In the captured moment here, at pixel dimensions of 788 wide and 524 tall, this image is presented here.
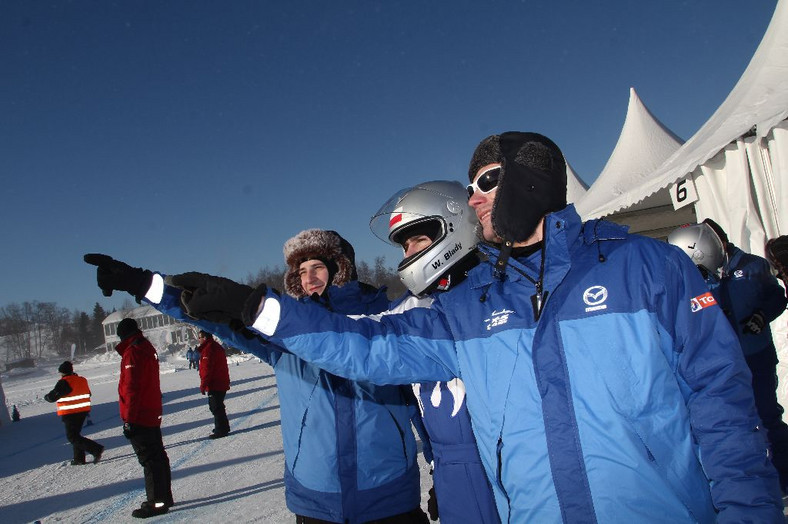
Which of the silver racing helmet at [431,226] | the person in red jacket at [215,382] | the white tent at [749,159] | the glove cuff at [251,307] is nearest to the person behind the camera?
the glove cuff at [251,307]

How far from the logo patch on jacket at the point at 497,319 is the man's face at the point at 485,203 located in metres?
0.30

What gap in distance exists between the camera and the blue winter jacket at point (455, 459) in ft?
6.15

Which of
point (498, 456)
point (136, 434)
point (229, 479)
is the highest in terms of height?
point (498, 456)

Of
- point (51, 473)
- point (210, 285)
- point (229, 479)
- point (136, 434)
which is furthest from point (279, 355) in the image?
point (51, 473)

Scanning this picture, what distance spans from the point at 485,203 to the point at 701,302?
0.74 metres

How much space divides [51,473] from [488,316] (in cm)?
795

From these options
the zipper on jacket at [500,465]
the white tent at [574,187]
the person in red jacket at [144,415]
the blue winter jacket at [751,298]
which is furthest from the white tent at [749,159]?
the white tent at [574,187]

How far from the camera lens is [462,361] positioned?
1.63 m

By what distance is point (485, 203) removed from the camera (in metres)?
1.79

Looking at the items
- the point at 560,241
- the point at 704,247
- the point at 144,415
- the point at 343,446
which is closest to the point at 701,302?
the point at 560,241

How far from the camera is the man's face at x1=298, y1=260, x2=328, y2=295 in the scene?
119 inches

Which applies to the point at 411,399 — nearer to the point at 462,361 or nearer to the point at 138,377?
the point at 462,361

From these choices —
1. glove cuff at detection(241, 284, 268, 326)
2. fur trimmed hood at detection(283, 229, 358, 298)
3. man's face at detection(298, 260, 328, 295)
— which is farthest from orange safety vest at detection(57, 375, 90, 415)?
glove cuff at detection(241, 284, 268, 326)

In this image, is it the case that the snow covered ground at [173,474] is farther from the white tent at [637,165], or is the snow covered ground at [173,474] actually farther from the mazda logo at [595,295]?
the white tent at [637,165]
